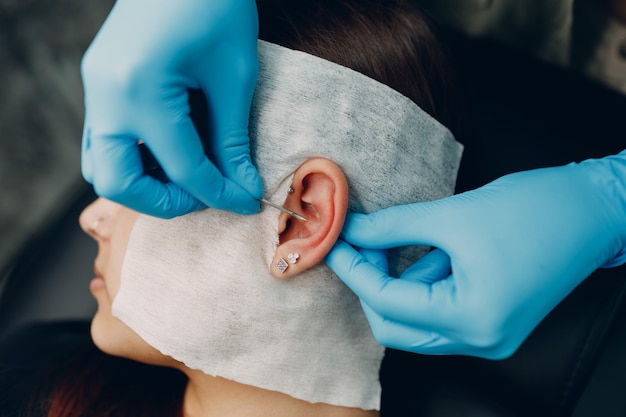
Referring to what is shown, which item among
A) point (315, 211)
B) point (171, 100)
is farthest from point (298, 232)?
point (171, 100)

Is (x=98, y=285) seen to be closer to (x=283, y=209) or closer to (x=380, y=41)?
(x=283, y=209)

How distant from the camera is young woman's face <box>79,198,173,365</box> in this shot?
0.97 metres

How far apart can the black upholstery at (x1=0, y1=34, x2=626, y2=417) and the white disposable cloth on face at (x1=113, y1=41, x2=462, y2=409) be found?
28cm

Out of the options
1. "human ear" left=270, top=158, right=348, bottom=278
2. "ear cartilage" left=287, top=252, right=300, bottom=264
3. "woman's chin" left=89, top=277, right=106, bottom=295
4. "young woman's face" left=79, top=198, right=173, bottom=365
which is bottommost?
"woman's chin" left=89, top=277, right=106, bottom=295

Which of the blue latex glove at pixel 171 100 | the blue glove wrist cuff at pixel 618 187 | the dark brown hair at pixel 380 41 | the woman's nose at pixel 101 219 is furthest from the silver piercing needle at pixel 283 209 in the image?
the blue glove wrist cuff at pixel 618 187

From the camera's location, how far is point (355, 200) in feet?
2.93

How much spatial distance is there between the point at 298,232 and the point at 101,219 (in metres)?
0.50

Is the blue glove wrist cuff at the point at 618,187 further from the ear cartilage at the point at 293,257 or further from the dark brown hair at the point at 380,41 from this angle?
the ear cartilage at the point at 293,257

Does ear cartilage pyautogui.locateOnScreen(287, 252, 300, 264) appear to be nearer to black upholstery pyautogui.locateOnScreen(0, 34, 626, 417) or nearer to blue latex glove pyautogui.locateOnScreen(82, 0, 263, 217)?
blue latex glove pyautogui.locateOnScreen(82, 0, 263, 217)

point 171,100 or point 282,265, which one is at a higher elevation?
point 171,100

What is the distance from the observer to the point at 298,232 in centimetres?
90

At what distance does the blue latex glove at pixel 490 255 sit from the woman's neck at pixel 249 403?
0.77 ft

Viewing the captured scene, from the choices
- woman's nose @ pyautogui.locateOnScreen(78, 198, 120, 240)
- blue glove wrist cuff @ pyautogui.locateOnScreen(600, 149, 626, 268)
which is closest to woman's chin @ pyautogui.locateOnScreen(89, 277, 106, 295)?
woman's nose @ pyautogui.locateOnScreen(78, 198, 120, 240)

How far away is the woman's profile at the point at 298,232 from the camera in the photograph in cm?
85
